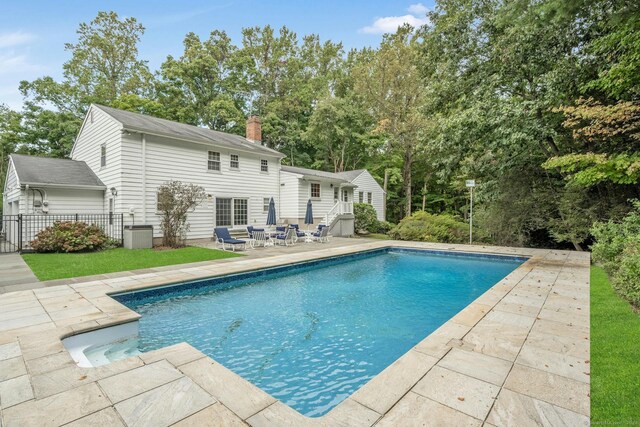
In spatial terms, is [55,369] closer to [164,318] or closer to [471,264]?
[164,318]

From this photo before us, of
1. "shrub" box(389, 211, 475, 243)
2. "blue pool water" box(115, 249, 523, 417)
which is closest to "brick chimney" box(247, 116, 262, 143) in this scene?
"shrub" box(389, 211, 475, 243)

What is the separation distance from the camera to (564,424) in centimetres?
231

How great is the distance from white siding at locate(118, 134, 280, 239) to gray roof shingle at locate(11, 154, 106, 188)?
2402mm

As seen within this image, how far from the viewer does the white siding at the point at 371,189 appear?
24612mm

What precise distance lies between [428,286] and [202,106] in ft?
96.1

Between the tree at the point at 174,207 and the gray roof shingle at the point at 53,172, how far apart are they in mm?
3612

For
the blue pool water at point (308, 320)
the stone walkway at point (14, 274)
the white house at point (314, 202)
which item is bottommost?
the blue pool water at point (308, 320)

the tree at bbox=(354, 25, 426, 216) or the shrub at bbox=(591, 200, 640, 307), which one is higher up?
the tree at bbox=(354, 25, 426, 216)

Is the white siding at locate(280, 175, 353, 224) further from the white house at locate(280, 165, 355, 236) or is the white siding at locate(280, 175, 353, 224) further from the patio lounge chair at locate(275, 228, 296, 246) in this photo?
the patio lounge chair at locate(275, 228, 296, 246)

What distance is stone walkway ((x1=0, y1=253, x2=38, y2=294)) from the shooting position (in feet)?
21.0

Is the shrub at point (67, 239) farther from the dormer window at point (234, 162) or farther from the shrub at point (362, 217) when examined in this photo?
the shrub at point (362, 217)

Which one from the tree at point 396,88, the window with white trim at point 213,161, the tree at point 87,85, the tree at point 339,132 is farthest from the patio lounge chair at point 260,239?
the tree at point 87,85

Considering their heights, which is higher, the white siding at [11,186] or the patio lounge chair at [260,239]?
the white siding at [11,186]

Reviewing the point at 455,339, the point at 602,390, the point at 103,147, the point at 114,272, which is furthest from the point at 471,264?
the point at 103,147
